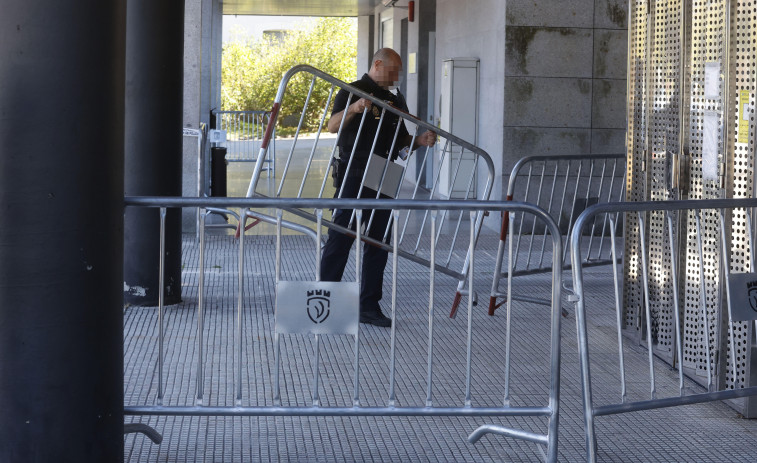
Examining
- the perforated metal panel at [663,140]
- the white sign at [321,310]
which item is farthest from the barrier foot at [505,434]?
the perforated metal panel at [663,140]

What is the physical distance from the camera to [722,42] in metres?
5.52

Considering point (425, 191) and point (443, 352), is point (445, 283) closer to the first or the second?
point (443, 352)

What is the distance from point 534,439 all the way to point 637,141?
284 centimetres

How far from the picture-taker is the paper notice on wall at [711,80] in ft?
18.3

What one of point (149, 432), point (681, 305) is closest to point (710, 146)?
point (681, 305)

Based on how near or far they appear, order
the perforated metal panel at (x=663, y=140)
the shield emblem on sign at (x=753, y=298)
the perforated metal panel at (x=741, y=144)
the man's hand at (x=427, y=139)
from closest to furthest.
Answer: the shield emblem on sign at (x=753, y=298) < the perforated metal panel at (x=741, y=144) < the perforated metal panel at (x=663, y=140) < the man's hand at (x=427, y=139)

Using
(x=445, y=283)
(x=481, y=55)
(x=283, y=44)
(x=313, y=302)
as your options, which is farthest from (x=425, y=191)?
(x=283, y=44)

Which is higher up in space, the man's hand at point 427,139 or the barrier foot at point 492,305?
the man's hand at point 427,139

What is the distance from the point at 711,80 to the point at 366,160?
8.02ft

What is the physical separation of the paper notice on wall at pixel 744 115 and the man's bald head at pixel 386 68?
2.57m

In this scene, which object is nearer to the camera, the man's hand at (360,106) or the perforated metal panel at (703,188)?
the perforated metal panel at (703,188)

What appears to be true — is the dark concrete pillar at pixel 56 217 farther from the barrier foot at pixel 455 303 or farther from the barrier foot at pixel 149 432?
the barrier foot at pixel 455 303

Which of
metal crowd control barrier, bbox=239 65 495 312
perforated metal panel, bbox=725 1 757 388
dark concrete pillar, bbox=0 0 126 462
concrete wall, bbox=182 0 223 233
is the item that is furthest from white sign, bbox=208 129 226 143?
dark concrete pillar, bbox=0 0 126 462

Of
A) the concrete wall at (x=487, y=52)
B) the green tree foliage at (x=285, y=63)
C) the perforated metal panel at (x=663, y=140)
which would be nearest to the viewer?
the perforated metal panel at (x=663, y=140)
